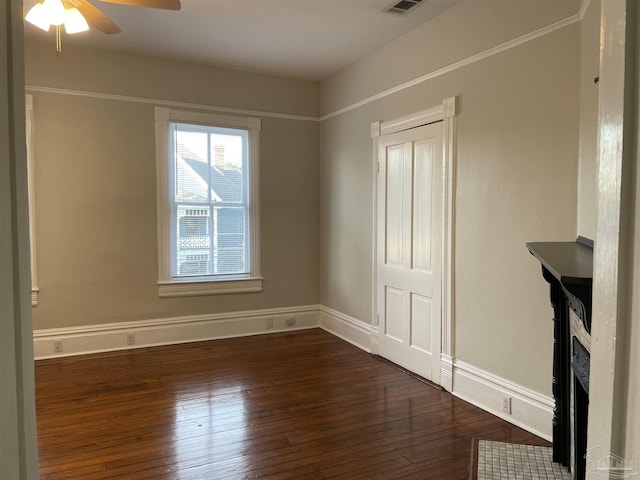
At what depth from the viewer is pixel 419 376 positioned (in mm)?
3822

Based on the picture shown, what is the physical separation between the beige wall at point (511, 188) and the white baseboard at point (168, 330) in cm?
241

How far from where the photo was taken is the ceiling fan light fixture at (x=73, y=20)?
8.09 feet

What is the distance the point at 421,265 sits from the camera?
3830 millimetres

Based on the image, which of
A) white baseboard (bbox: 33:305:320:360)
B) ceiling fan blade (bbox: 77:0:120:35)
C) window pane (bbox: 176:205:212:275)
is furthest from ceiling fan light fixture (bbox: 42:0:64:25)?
white baseboard (bbox: 33:305:320:360)

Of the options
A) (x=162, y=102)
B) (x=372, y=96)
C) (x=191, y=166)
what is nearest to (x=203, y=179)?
(x=191, y=166)

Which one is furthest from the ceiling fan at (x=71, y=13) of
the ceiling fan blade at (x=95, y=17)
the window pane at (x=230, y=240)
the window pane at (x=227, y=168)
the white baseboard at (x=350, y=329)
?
the white baseboard at (x=350, y=329)

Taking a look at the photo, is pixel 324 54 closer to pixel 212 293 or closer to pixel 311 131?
pixel 311 131

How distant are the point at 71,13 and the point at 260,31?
5.89 ft

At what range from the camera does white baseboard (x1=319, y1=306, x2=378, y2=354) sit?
4.53 meters

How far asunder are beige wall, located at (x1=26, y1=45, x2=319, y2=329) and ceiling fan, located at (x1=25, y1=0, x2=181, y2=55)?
1788 mm

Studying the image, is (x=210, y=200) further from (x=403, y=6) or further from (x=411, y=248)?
(x=403, y=6)

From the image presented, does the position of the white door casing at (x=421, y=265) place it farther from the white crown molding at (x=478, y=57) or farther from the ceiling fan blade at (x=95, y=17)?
the ceiling fan blade at (x=95, y=17)

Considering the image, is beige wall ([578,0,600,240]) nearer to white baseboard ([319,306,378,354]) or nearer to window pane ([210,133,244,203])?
white baseboard ([319,306,378,354])

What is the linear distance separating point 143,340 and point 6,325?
4441 millimetres
